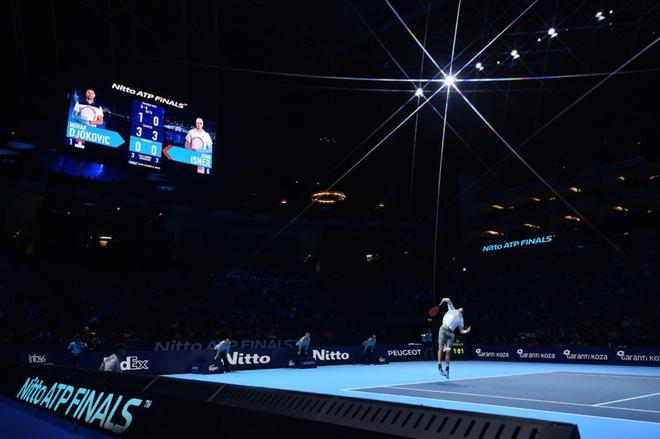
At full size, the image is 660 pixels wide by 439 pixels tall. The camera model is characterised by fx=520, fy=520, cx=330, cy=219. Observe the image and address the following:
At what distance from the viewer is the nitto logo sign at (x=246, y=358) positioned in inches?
898

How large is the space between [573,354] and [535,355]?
2.18 m

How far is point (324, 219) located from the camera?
47.8 meters

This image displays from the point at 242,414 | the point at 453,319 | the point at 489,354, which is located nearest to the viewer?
the point at 242,414

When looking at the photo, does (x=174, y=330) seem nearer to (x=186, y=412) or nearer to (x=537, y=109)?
(x=537, y=109)

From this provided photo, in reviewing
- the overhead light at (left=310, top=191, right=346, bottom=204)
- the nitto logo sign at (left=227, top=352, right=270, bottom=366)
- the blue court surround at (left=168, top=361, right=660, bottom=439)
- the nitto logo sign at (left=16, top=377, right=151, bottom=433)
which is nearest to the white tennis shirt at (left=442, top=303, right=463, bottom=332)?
the blue court surround at (left=168, top=361, right=660, bottom=439)

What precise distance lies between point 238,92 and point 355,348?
15.8 metres

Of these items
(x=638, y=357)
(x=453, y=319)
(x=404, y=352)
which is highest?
(x=453, y=319)

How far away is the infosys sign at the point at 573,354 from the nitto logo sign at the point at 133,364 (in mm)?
20014

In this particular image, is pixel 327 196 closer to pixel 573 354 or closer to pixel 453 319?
pixel 573 354

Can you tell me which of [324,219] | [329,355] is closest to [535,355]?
[329,355]

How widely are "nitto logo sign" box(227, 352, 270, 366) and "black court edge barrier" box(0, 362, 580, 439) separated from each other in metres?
16.1

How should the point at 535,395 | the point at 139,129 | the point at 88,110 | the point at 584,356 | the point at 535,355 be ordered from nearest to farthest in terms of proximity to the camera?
the point at 535,395
the point at 88,110
the point at 139,129
the point at 584,356
the point at 535,355

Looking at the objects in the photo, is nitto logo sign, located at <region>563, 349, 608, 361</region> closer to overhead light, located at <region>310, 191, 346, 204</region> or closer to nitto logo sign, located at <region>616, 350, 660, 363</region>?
nitto logo sign, located at <region>616, 350, 660, 363</region>

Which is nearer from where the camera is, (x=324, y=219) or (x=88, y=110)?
(x=88, y=110)
